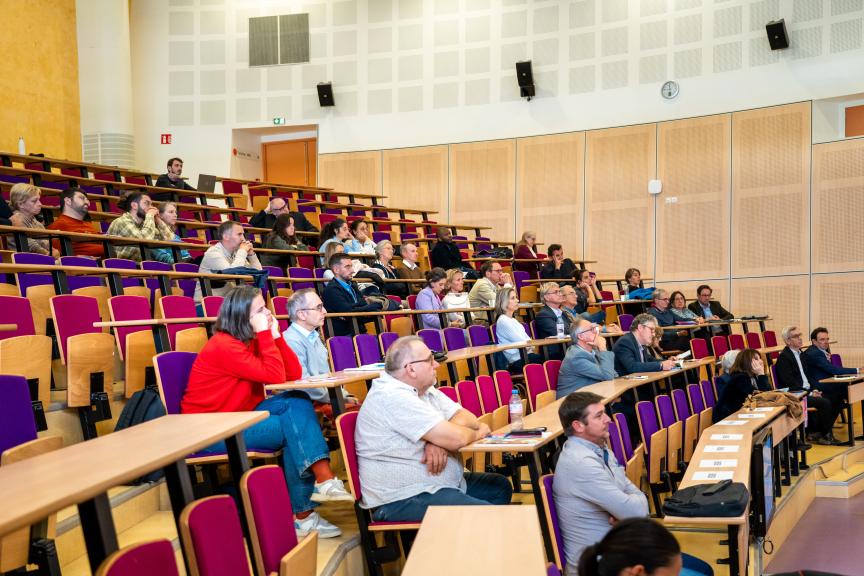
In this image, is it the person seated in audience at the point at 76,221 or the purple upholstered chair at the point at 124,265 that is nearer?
the purple upholstered chair at the point at 124,265

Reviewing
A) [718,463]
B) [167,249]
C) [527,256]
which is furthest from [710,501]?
[527,256]

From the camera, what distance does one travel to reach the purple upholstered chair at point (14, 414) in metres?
2.16

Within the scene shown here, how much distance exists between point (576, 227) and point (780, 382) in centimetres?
409

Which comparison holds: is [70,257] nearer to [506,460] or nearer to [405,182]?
[506,460]

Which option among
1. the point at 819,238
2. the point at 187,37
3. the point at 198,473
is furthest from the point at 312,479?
the point at 187,37

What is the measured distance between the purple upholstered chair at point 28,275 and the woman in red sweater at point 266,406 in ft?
4.89

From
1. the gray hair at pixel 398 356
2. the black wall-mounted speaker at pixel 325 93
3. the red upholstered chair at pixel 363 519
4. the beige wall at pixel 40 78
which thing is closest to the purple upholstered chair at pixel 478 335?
the gray hair at pixel 398 356

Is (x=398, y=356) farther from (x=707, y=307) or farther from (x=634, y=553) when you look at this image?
(x=707, y=307)

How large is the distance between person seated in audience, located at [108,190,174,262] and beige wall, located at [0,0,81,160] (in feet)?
15.9

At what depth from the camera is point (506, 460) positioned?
4.06 meters

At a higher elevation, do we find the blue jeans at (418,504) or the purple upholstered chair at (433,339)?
the purple upholstered chair at (433,339)

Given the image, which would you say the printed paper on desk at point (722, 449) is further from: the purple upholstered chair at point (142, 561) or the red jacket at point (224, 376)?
the purple upholstered chair at point (142, 561)

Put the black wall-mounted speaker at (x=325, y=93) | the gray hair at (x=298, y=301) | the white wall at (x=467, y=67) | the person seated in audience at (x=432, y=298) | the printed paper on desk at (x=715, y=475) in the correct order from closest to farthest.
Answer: the printed paper on desk at (x=715, y=475) → the gray hair at (x=298, y=301) → the person seated in audience at (x=432, y=298) → the white wall at (x=467, y=67) → the black wall-mounted speaker at (x=325, y=93)

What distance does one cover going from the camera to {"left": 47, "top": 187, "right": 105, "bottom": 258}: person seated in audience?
5240mm
